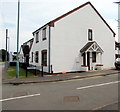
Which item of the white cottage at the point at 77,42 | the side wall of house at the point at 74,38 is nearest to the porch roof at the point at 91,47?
the white cottage at the point at 77,42

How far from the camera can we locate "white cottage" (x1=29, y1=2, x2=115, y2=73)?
19172mm

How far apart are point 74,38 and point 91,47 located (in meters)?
2.44

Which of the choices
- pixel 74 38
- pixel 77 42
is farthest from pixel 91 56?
pixel 74 38

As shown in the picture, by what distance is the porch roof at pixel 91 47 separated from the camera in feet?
67.1

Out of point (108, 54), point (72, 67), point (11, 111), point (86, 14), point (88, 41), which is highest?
point (86, 14)

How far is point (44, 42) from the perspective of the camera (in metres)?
21.0

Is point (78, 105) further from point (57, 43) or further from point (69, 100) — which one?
point (57, 43)

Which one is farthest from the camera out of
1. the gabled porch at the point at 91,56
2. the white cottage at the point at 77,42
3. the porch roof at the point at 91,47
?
the gabled porch at the point at 91,56

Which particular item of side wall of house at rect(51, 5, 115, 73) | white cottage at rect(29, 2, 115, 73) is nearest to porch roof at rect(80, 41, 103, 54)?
white cottage at rect(29, 2, 115, 73)

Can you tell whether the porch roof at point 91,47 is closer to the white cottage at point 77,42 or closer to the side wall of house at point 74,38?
the white cottage at point 77,42

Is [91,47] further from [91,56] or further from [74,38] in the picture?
[74,38]

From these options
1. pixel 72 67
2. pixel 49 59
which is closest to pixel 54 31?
pixel 49 59

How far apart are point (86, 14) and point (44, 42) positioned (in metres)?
6.53

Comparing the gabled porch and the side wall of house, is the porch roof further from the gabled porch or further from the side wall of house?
the side wall of house
